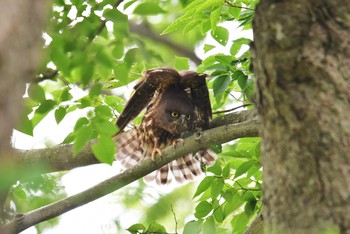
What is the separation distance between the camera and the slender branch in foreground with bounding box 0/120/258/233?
12.1 feet

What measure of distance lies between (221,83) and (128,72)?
1.32 metres

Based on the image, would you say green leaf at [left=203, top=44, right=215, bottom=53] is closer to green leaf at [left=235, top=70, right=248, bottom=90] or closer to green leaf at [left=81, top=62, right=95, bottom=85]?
green leaf at [left=235, top=70, right=248, bottom=90]

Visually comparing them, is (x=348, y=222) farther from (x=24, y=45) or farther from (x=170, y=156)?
(x=170, y=156)

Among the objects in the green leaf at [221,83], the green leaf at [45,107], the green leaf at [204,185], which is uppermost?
the green leaf at [45,107]

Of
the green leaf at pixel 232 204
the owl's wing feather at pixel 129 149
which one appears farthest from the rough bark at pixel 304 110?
the owl's wing feather at pixel 129 149

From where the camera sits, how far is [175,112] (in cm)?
559

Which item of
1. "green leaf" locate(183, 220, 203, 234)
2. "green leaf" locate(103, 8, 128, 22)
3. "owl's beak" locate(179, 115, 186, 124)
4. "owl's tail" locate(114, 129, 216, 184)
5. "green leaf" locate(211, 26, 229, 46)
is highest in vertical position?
"green leaf" locate(103, 8, 128, 22)

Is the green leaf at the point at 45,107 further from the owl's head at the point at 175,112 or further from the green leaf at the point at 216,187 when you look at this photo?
the owl's head at the point at 175,112

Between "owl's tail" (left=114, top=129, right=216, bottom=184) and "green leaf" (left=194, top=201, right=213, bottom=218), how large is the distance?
120 centimetres

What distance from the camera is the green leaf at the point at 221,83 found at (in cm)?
404

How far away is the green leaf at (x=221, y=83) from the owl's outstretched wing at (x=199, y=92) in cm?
112

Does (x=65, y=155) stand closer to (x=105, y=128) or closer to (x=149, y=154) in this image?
(x=149, y=154)

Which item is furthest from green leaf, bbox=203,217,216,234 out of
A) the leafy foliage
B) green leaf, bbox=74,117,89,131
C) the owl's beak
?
the owl's beak

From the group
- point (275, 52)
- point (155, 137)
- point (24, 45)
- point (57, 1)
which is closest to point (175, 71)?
point (155, 137)
